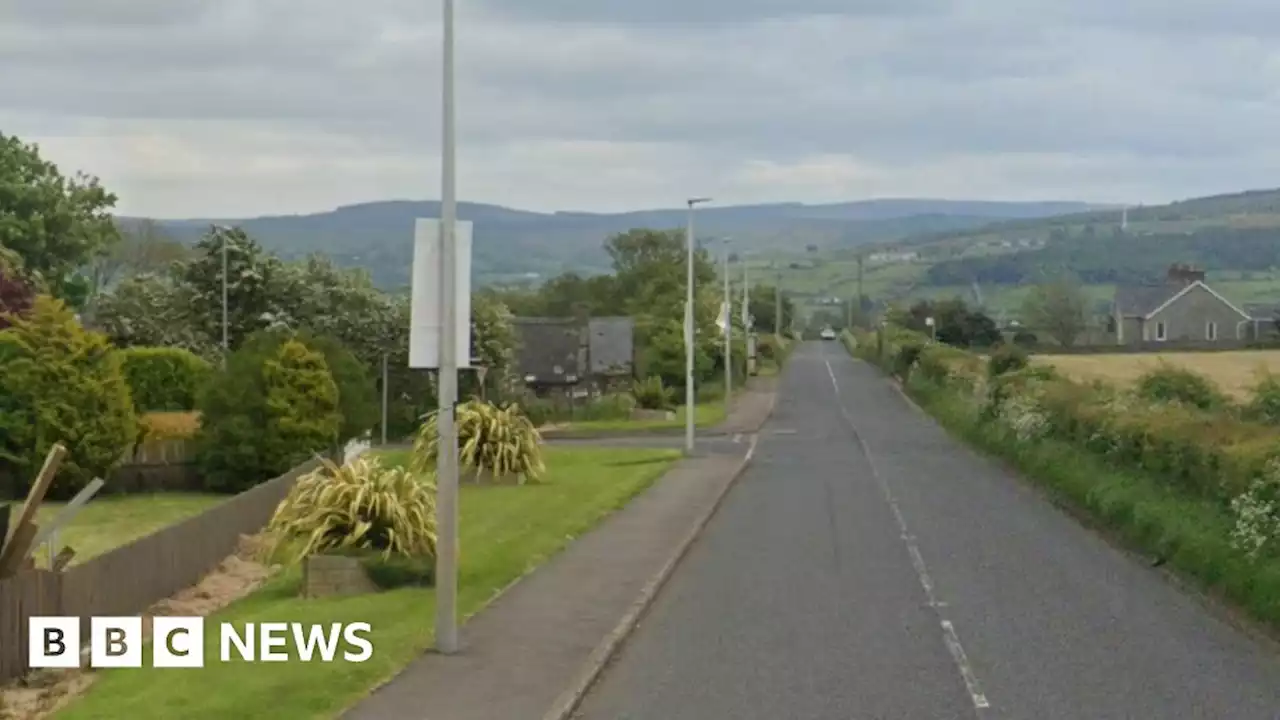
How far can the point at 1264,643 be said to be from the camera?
17.0 metres

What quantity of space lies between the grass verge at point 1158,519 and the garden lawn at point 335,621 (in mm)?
7892

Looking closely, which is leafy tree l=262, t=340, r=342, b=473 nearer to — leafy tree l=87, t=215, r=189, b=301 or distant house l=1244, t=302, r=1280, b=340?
leafy tree l=87, t=215, r=189, b=301

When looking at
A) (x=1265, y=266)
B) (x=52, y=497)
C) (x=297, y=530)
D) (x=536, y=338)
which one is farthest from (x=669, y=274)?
(x=1265, y=266)

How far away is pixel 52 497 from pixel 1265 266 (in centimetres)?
17356

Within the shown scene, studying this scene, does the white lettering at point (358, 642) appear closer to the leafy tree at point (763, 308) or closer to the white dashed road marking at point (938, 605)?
the white dashed road marking at point (938, 605)

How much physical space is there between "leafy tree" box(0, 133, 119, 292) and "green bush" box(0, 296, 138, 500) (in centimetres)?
2986

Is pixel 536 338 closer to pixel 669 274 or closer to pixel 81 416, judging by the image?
pixel 669 274

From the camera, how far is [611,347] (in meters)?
89.6

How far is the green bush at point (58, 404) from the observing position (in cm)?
3722

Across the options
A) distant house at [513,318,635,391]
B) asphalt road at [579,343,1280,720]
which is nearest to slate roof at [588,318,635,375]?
distant house at [513,318,635,391]

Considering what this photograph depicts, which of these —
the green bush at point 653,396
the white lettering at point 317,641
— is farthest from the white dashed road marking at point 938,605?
the green bush at point 653,396

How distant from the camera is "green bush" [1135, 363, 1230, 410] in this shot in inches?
1511

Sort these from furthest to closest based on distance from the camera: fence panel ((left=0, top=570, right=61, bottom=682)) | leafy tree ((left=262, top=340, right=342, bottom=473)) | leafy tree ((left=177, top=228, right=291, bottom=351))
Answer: leafy tree ((left=177, top=228, right=291, bottom=351)) → leafy tree ((left=262, top=340, right=342, bottom=473)) → fence panel ((left=0, top=570, right=61, bottom=682))

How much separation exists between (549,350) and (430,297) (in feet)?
226
